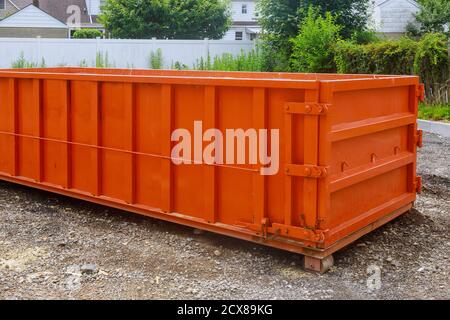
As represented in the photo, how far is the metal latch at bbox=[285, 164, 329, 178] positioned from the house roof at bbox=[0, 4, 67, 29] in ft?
143

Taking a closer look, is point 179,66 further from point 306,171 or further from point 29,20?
point 29,20

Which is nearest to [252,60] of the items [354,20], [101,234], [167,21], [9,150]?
[354,20]

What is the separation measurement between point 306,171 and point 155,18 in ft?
102

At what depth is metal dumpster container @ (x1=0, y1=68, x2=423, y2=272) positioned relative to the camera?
5352 mm

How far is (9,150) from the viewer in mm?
8086

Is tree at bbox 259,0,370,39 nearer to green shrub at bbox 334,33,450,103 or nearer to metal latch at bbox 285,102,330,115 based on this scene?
green shrub at bbox 334,33,450,103

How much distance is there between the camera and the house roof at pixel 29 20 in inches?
1789

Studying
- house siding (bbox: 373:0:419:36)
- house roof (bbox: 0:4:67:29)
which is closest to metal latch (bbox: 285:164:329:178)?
house siding (bbox: 373:0:419:36)

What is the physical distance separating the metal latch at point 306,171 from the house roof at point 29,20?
43595 millimetres

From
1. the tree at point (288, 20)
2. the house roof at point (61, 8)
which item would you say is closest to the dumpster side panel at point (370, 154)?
the tree at point (288, 20)

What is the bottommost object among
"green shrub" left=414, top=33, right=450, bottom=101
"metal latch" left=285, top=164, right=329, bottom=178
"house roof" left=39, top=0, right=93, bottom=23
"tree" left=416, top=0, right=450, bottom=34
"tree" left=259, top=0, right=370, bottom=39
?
"metal latch" left=285, top=164, right=329, bottom=178

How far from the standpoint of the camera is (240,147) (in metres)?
5.73

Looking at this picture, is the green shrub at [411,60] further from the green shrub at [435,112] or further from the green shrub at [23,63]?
the green shrub at [23,63]

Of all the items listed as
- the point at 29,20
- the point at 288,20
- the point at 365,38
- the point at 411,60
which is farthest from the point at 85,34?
the point at 411,60
